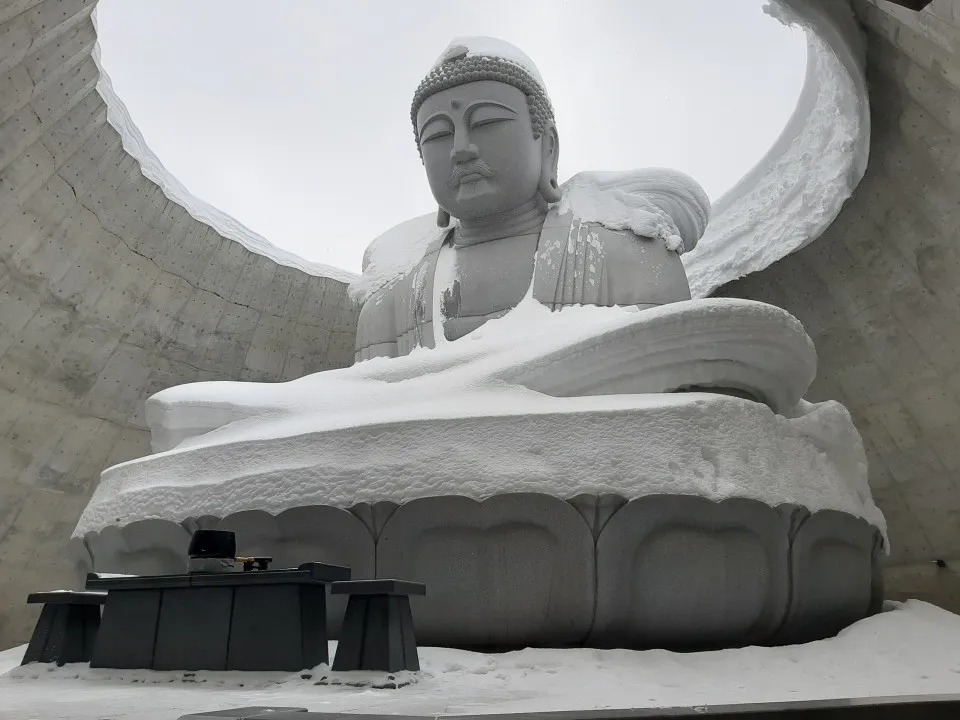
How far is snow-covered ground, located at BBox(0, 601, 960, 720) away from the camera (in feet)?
4.34

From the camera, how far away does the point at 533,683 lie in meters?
1.64

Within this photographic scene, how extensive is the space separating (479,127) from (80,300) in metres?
2.40

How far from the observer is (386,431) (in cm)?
219

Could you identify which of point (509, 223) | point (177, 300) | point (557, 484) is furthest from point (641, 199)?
point (177, 300)

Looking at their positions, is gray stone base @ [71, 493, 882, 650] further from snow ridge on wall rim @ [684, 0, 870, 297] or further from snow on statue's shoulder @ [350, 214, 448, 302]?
snow ridge on wall rim @ [684, 0, 870, 297]

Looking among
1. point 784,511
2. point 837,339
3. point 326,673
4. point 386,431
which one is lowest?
point 326,673

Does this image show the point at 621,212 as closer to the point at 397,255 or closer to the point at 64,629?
the point at 397,255

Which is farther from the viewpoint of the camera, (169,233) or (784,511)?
(169,233)

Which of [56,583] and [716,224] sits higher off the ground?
[716,224]

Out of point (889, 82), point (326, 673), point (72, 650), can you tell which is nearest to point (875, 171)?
point (889, 82)

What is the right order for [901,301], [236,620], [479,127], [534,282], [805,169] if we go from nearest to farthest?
1. [236,620]
2. [534,282]
3. [479,127]
4. [901,301]
5. [805,169]

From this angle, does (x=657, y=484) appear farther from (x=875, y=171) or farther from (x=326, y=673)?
(x=875, y=171)

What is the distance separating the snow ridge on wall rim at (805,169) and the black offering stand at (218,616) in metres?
3.38

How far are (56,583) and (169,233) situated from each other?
6.51 feet
